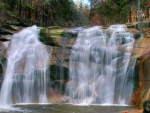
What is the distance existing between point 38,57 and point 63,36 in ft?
8.57

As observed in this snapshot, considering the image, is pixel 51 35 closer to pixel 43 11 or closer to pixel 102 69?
pixel 102 69

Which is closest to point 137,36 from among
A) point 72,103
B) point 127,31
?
point 127,31

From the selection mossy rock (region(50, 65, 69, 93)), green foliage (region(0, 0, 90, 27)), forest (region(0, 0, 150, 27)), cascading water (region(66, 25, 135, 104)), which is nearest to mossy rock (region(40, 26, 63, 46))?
cascading water (region(66, 25, 135, 104))

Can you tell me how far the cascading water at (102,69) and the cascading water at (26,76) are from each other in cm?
158

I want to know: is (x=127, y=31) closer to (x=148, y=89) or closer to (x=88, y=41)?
(x=88, y=41)

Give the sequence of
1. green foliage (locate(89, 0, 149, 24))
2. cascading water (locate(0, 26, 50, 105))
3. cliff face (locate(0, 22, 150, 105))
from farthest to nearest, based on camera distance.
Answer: green foliage (locate(89, 0, 149, 24)) → cascading water (locate(0, 26, 50, 105)) → cliff face (locate(0, 22, 150, 105))

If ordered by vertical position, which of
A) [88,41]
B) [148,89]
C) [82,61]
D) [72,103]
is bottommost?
[72,103]

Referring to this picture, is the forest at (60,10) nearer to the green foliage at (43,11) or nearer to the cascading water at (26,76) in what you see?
the green foliage at (43,11)

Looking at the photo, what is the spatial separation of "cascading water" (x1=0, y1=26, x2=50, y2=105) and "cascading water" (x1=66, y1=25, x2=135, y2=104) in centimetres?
158

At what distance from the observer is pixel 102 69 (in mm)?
13422

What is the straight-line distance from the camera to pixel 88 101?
12.3 metres

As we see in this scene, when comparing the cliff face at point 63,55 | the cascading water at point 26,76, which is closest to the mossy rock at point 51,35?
the cliff face at point 63,55

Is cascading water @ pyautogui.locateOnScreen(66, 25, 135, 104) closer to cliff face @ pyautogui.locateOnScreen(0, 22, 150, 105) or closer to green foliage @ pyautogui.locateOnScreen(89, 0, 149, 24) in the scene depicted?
cliff face @ pyautogui.locateOnScreen(0, 22, 150, 105)

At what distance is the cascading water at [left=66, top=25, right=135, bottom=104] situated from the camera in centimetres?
1235
